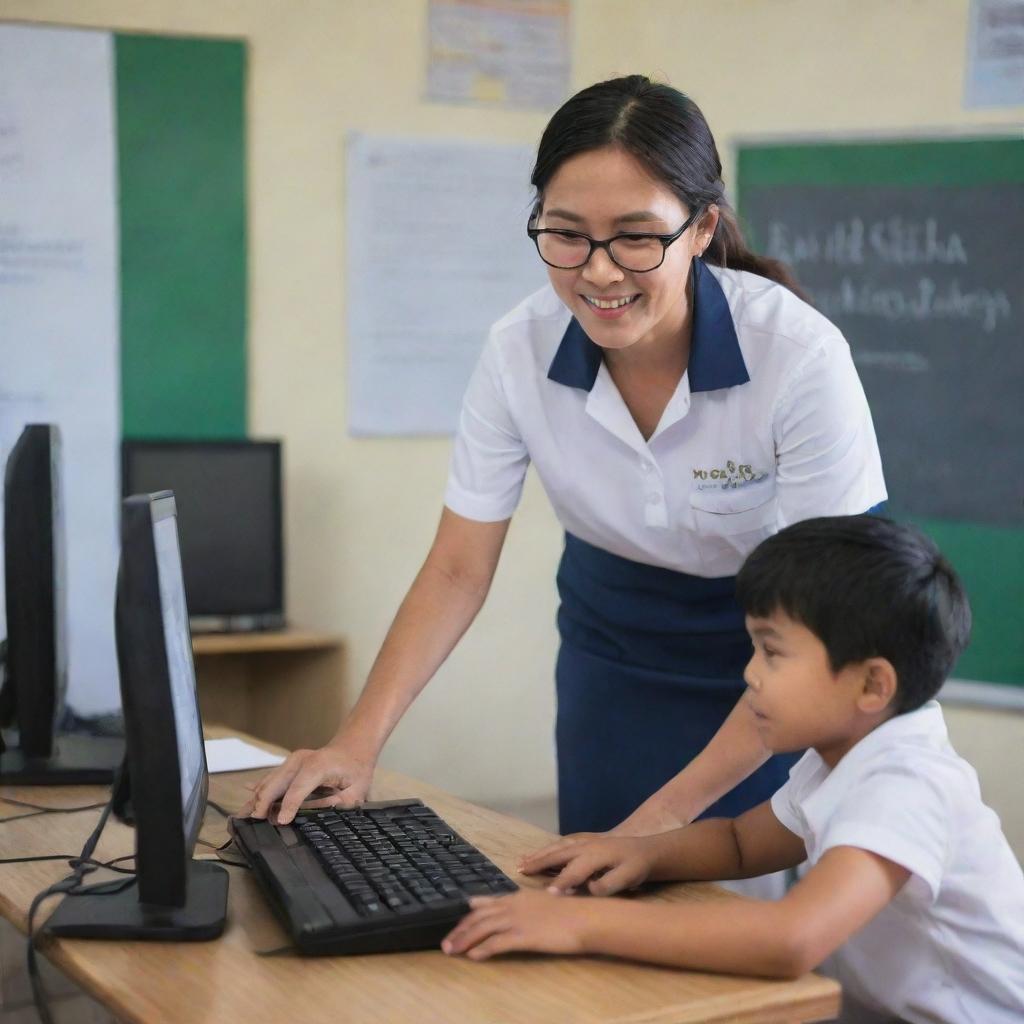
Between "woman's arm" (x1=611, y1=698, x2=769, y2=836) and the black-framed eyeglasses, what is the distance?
1.57 ft

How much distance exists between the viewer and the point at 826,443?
1.63 meters

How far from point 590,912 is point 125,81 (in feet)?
8.38

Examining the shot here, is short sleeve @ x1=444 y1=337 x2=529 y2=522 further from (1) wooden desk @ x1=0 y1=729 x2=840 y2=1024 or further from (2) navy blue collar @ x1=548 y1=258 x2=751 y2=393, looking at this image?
(1) wooden desk @ x1=0 y1=729 x2=840 y2=1024

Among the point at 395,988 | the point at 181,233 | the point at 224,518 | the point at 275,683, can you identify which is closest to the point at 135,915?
the point at 395,988

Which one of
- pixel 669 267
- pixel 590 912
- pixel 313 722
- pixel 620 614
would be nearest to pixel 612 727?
pixel 620 614

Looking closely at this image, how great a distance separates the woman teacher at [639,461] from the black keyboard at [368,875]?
7cm

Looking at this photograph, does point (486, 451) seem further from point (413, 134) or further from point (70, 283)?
point (413, 134)

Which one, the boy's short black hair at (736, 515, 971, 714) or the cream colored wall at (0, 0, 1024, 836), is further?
the cream colored wall at (0, 0, 1024, 836)

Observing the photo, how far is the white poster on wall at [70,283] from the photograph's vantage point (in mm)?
3135

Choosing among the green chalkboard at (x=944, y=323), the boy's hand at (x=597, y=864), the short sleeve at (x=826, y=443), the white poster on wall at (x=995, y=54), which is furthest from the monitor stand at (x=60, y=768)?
the white poster on wall at (x=995, y=54)

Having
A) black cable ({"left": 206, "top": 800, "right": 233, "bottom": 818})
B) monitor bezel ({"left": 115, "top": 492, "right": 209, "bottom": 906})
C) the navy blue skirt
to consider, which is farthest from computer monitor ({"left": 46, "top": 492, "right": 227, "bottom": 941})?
the navy blue skirt

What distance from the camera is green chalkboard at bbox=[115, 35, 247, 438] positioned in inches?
127

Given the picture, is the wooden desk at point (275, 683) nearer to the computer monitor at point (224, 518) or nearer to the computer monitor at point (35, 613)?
the computer monitor at point (224, 518)

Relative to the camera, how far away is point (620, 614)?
6.56 ft
